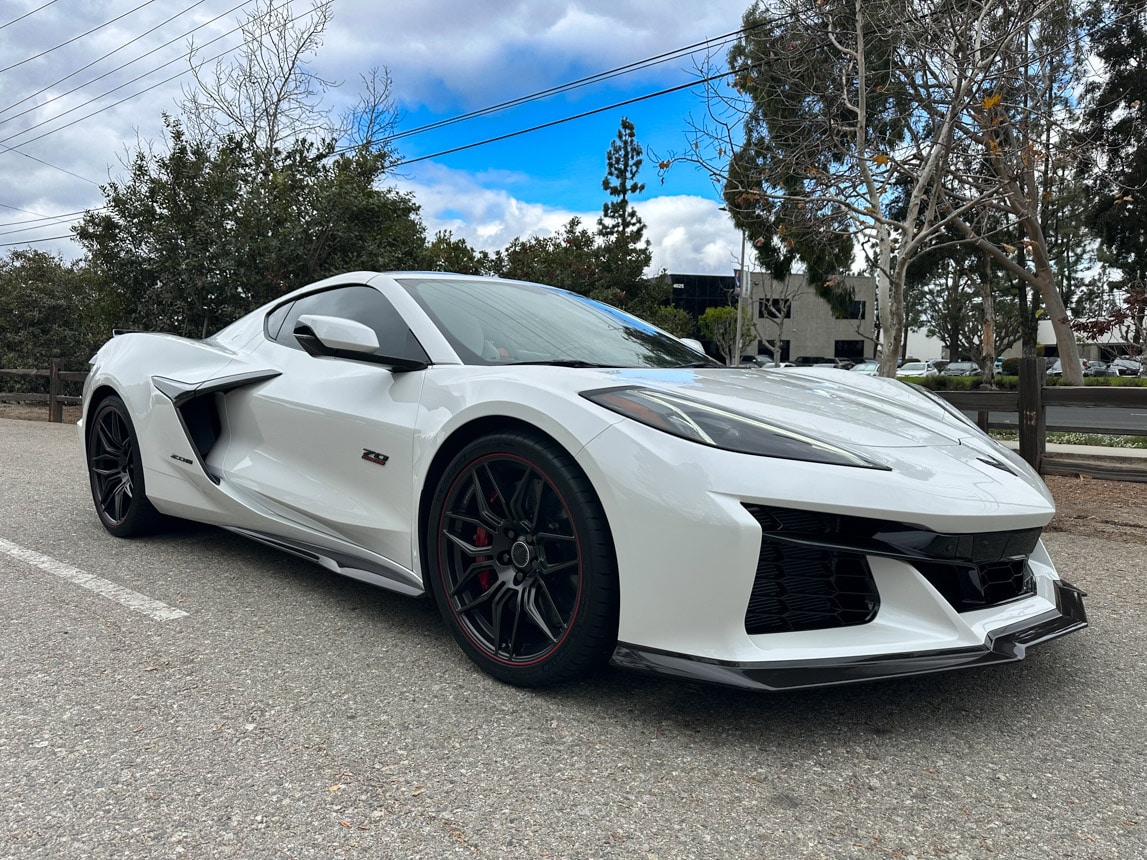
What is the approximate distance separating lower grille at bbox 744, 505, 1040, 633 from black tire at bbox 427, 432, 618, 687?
0.39m

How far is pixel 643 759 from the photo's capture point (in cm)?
194

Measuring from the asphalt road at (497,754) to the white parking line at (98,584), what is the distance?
6cm

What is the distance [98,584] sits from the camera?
11.0ft

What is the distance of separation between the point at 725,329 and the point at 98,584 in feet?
153

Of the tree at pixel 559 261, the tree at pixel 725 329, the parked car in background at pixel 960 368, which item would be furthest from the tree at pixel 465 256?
the parked car in background at pixel 960 368

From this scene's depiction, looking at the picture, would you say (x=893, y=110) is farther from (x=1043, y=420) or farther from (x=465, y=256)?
(x=465, y=256)

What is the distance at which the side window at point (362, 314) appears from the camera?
2910 millimetres

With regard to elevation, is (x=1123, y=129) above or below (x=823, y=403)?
above

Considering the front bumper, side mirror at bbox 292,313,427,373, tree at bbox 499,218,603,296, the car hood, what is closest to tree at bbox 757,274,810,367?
tree at bbox 499,218,603,296

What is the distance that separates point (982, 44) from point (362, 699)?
25.2 ft

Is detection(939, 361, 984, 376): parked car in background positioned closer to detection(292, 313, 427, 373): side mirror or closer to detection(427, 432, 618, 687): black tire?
detection(292, 313, 427, 373): side mirror

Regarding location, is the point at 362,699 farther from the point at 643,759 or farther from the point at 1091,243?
the point at 1091,243

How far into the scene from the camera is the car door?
270 centimetres

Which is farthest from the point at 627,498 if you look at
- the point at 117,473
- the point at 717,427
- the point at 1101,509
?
the point at 1101,509
